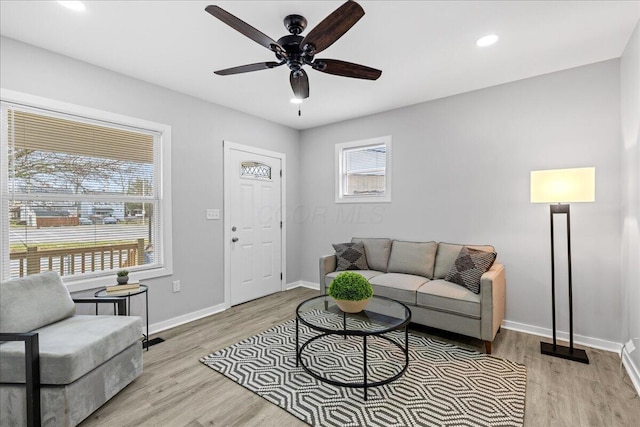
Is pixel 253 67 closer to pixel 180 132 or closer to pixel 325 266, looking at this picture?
pixel 180 132

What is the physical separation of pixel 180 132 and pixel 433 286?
3.22 m

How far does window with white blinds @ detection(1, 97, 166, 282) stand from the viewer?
7.94ft

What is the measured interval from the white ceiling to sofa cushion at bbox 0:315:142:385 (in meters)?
2.16

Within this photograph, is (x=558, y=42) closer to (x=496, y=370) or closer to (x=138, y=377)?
(x=496, y=370)

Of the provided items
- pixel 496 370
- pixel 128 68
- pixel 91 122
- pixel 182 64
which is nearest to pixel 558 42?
pixel 496 370

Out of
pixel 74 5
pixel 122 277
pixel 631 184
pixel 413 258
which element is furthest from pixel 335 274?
pixel 74 5

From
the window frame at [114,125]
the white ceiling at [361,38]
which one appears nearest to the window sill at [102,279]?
the window frame at [114,125]

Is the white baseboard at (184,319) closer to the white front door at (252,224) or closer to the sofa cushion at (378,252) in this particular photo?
the white front door at (252,224)

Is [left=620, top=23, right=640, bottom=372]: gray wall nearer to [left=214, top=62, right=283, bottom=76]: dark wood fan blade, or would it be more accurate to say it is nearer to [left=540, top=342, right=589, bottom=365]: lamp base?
[left=540, top=342, right=589, bottom=365]: lamp base

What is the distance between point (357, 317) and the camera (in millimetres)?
2318

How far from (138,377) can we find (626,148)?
14.3 ft

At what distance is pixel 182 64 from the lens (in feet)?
9.12

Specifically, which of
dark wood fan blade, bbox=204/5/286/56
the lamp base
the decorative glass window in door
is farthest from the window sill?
the lamp base

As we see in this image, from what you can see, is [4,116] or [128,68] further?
[128,68]
